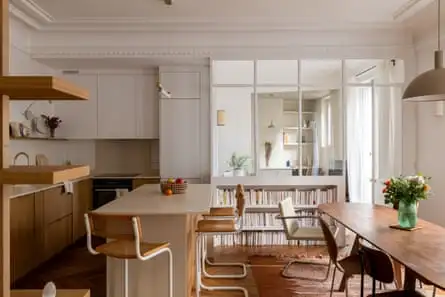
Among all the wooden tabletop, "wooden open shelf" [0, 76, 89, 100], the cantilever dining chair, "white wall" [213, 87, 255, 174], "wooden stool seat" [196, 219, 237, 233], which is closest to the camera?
"wooden open shelf" [0, 76, 89, 100]

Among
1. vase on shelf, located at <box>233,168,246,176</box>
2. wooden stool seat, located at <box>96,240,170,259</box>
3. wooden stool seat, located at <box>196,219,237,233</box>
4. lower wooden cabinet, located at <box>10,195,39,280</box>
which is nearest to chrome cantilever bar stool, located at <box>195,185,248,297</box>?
wooden stool seat, located at <box>196,219,237,233</box>

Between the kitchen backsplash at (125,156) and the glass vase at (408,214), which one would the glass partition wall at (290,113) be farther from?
the glass vase at (408,214)

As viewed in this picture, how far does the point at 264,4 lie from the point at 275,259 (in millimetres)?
2959

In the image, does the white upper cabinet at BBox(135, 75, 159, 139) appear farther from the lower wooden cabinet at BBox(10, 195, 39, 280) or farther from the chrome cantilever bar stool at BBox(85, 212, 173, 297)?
the chrome cantilever bar stool at BBox(85, 212, 173, 297)

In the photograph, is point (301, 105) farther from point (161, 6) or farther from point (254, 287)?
point (254, 287)

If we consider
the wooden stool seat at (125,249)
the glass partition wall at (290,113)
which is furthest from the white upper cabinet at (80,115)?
the wooden stool seat at (125,249)

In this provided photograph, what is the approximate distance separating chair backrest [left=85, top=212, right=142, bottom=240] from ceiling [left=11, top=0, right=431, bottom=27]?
2.79 meters

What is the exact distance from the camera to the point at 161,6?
206 inches

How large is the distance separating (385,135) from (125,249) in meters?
4.49

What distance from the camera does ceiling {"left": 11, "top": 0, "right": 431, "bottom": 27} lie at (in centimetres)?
510

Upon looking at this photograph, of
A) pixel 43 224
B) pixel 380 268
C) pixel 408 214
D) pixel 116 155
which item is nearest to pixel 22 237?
pixel 43 224

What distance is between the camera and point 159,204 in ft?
11.5

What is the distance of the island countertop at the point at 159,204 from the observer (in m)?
3.12

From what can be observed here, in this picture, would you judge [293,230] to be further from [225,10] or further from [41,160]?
[41,160]
